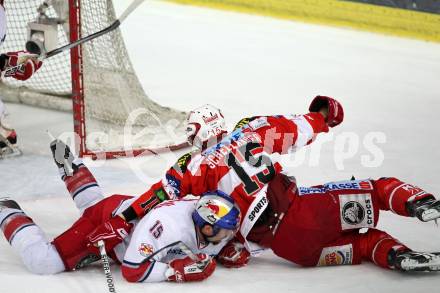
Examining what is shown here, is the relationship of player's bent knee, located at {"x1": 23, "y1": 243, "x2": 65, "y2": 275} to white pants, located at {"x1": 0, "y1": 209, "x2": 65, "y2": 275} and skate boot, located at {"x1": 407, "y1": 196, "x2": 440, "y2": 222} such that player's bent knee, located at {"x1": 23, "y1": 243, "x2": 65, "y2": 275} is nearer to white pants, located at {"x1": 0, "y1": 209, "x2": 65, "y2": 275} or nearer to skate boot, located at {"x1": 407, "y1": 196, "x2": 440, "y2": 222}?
white pants, located at {"x1": 0, "y1": 209, "x2": 65, "y2": 275}

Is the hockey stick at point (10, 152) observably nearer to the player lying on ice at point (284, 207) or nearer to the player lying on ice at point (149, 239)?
the player lying on ice at point (149, 239)

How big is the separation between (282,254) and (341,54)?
13.5 feet

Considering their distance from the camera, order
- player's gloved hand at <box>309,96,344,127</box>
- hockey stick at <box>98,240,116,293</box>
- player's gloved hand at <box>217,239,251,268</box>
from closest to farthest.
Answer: hockey stick at <box>98,240,116,293</box> < player's gloved hand at <box>217,239,251,268</box> < player's gloved hand at <box>309,96,344,127</box>

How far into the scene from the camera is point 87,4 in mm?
4699

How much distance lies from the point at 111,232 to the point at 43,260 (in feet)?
0.89

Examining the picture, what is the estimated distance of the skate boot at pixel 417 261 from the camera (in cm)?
315

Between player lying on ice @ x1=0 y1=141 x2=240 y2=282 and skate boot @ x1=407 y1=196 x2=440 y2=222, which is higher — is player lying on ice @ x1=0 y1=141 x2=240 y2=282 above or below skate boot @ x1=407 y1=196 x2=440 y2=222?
below

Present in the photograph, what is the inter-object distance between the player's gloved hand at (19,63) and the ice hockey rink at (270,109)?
459mm

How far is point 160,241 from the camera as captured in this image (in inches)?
125

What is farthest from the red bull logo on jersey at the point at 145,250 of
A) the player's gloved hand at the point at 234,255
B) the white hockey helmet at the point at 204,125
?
the white hockey helmet at the point at 204,125

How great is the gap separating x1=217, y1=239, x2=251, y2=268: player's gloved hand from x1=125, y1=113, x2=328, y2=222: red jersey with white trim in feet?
0.49

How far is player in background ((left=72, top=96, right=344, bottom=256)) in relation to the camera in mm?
3293

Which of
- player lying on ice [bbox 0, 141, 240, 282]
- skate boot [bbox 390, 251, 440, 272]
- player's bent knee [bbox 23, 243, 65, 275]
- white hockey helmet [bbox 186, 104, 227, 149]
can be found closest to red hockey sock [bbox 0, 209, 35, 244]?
player lying on ice [bbox 0, 141, 240, 282]

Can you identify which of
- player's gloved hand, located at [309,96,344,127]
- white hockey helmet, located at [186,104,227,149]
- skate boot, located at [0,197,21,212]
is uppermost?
player's gloved hand, located at [309,96,344,127]
